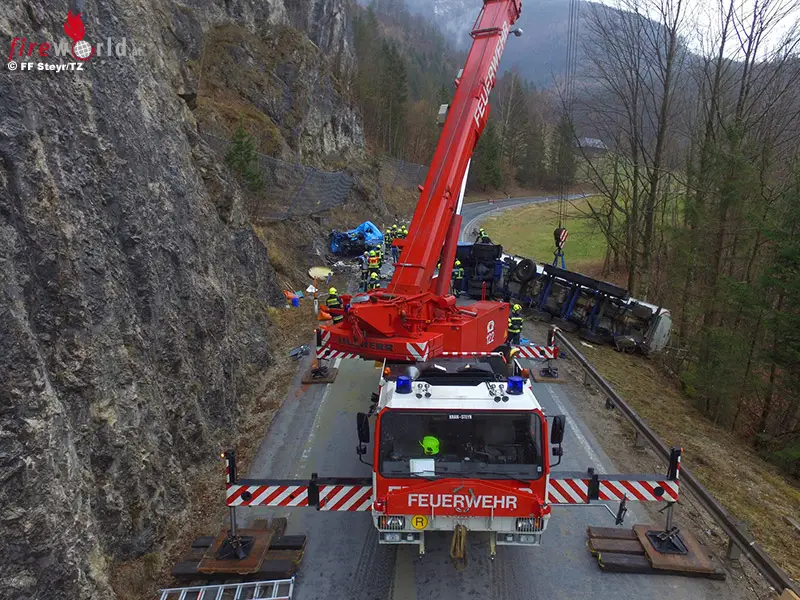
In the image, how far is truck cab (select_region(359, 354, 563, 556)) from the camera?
509 centimetres

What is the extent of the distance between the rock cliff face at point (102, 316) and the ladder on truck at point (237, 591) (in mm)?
693

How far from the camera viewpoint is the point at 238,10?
3133 centimetres

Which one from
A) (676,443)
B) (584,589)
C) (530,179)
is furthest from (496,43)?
(530,179)

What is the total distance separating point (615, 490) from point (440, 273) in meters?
4.52

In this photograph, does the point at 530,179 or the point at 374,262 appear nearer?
the point at 374,262

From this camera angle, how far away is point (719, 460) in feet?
29.5

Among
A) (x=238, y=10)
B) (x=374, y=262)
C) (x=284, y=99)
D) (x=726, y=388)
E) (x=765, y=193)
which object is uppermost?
(x=238, y=10)

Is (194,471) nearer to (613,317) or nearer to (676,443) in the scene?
(676,443)

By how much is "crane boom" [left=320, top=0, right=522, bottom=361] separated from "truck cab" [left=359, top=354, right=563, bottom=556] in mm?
2076

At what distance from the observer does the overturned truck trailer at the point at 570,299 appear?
14.8m

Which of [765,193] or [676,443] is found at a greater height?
[765,193]

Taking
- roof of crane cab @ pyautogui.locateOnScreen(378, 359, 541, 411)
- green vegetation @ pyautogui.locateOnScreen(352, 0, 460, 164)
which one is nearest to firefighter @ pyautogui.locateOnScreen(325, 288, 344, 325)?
roof of crane cab @ pyautogui.locateOnScreen(378, 359, 541, 411)

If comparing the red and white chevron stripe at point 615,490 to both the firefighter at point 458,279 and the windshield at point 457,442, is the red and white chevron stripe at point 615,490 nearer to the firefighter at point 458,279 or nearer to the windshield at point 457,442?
the windshield at point 457,442

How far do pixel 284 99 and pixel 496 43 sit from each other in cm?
2499
